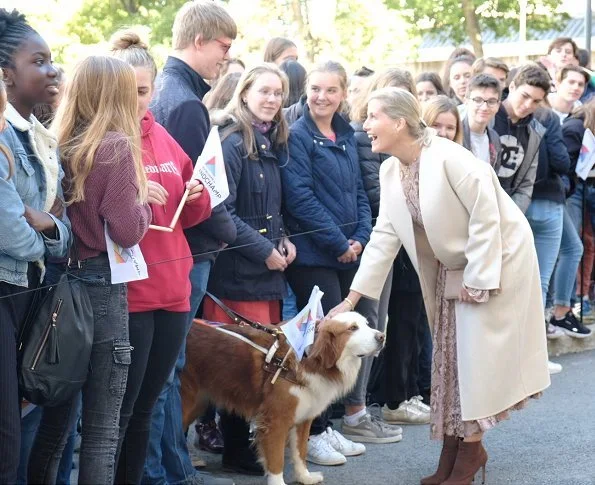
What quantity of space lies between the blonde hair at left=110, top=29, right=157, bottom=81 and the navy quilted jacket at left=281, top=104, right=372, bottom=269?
1482 mm

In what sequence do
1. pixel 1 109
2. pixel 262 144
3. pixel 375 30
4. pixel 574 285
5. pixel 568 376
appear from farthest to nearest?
pixel 375 30
pixel 574 285
pixel 568 376
pixel 262 144
pixel 1 109

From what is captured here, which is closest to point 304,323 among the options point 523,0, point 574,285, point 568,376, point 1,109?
point 1,109

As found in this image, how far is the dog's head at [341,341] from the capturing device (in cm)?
551

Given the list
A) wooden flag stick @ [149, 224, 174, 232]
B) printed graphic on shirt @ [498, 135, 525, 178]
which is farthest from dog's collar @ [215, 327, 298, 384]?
printed graphic on shirt @ [498, 135, 525, 178]

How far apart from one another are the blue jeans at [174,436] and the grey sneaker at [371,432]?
154 centimetres

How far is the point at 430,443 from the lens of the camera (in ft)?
21.3

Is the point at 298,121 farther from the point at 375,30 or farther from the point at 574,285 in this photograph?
the point at 375,30

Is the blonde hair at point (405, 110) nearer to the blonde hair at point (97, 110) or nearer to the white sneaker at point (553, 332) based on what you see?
the blonde hair at point (97, 110)

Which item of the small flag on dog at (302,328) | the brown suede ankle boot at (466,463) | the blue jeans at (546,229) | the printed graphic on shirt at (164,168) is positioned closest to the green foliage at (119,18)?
the blue jeans at (546,229)

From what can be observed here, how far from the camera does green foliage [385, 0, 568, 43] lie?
24.2 m

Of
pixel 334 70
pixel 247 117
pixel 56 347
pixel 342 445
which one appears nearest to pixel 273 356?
pixel 342 445

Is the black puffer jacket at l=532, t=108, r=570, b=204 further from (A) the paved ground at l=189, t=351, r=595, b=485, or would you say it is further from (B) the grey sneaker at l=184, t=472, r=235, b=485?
(B) the grey sneaker at l=184, t=472, r=235, b=485

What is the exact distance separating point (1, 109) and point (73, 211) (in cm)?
64

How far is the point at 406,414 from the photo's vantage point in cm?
691
